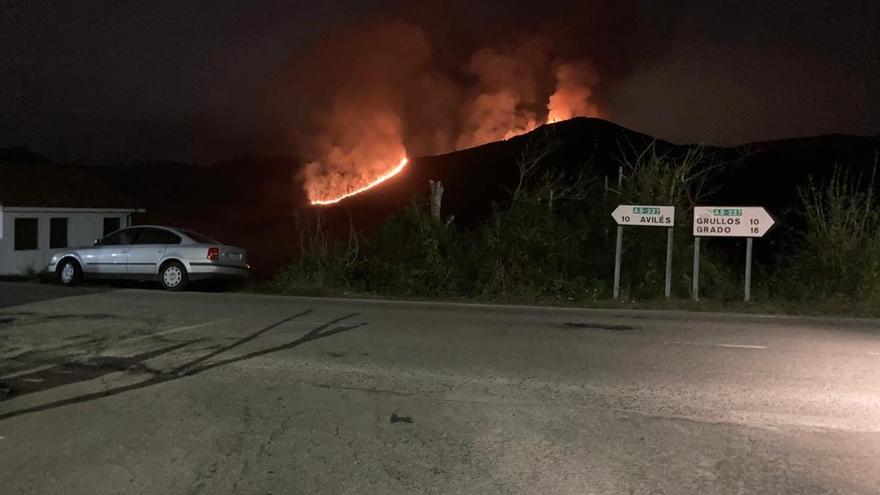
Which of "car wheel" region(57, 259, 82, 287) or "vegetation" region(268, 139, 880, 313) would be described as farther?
"car wheel" region(57, 259, 82, 287)

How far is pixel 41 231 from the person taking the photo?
22.3m

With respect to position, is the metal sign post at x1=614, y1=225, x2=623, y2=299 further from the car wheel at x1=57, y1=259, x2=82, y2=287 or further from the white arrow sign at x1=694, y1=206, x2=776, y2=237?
the car wheel at x1=57, y1=259, x2=82, y2=287

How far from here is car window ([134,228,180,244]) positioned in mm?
16422

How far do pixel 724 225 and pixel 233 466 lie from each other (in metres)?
12.4

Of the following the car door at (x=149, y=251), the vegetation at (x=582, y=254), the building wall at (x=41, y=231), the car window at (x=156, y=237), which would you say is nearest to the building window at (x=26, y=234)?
the building wall at (x=41, y=231)

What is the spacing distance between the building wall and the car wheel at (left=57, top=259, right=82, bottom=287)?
332 centimetres

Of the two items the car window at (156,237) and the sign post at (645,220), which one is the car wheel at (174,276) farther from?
the sign post at (645,220)

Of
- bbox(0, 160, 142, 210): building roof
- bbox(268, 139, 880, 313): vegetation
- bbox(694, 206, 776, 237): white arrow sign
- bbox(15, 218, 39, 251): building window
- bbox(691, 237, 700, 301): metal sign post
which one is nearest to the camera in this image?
bbox(694, 206, 776, 237): white arrow sign

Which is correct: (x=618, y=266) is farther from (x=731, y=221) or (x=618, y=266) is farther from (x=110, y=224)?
(x=110, y=224)

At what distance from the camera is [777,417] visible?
5.79 metres

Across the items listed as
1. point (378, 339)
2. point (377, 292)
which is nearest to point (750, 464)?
point (378, 339)

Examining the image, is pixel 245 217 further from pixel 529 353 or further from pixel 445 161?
pixel 529 353

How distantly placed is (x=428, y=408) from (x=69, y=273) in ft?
45.8

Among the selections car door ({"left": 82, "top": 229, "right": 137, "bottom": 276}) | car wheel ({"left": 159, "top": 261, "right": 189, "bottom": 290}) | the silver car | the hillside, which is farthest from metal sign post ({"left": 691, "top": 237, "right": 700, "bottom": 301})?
the hillside
